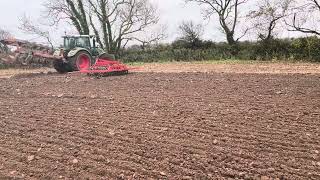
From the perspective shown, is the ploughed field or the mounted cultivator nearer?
the ploughed field

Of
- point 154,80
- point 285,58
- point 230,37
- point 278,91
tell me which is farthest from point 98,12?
→ point 278,91

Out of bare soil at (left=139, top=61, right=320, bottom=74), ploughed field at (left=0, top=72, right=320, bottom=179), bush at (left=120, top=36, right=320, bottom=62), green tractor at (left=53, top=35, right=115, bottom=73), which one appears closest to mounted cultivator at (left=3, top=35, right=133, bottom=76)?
green tractor at (left=53, top=35, right=115, bottom=73)

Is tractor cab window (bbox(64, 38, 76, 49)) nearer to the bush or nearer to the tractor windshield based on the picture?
the tractor windshield

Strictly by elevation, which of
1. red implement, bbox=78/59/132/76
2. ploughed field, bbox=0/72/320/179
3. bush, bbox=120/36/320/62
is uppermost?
bush, bbox=120/36/320/62

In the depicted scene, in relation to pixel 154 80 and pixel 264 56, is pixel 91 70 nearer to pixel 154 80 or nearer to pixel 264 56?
pixel 154 80

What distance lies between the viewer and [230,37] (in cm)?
2841

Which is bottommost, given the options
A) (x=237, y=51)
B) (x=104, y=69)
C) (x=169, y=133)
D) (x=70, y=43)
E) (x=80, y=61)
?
(x=169, y=133)

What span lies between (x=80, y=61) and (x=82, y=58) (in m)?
0.15

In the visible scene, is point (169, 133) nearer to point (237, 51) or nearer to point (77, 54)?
point (77, 54)

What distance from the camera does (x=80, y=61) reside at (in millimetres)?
16672

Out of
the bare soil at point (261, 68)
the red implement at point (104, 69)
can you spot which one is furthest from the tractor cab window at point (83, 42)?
the red implement at point (104, 69)

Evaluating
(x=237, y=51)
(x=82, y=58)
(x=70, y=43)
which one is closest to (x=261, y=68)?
(x=82, y=58)

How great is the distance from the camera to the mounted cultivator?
575 inches

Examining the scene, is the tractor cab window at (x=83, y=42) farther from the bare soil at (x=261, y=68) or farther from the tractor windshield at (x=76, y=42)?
the bare soil at (x=261, y=68)
